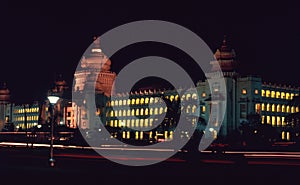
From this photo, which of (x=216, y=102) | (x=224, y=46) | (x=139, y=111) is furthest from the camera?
(x=139, y=111)

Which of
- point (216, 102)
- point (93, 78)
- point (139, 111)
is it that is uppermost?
point (93, 78)

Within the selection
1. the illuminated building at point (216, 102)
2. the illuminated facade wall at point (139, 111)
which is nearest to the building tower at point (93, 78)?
the illuminated building at point (216, 102)

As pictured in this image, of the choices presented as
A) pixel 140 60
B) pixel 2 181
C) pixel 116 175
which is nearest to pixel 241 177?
pixel 116 175

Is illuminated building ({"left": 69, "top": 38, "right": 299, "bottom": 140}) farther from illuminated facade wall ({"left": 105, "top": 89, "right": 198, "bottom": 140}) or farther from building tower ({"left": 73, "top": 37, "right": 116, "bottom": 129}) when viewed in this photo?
building tower ({"left": 73, "top": 37, "right": 116, "bottom": 129})

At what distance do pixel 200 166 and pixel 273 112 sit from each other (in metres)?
104

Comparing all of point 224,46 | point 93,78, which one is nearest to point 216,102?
point 224,46

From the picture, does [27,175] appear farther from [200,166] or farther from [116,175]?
[200,166]

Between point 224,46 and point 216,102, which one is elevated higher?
point 224,46

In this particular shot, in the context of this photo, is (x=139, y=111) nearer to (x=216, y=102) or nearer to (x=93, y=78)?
(x=93, y=78)

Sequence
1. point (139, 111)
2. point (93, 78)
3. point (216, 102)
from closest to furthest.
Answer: point (216, 102) → point (139, 111) → point (93, 78)

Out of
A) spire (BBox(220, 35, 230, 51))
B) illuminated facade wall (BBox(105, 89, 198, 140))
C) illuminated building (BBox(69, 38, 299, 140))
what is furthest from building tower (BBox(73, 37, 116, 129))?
spire (BBox(220, 35, 230, 51))

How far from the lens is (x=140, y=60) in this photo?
170 m

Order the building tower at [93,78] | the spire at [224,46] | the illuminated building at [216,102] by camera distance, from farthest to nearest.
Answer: the building tower at [93,78], the spire at [224,46], the illuminated building at [216,102]

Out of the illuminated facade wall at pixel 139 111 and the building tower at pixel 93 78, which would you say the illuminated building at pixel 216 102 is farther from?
the building tower at pixel 93 78
